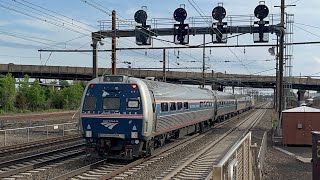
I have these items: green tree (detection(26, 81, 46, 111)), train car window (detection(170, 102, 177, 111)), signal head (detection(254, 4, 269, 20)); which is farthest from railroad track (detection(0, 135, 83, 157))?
green tree (detection(26, 81, 46, 111))

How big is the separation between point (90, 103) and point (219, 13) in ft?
43.4

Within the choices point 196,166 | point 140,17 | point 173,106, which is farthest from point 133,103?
point 140,17

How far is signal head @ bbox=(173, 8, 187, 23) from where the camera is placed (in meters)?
26.3

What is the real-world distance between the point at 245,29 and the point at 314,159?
A: 1778 centimetres

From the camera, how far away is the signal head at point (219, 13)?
26.2 metres

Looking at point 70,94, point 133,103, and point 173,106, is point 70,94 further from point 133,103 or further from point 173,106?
point 133,103

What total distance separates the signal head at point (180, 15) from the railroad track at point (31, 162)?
38.4ft

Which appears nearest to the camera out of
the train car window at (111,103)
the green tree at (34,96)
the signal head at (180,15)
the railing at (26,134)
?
the train car window at (111,103)

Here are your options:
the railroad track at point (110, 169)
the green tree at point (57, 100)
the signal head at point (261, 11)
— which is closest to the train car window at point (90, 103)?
the railroad track at point (110, 169)

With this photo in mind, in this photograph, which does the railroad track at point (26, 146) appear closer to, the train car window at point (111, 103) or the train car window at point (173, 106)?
the train car window at point (111, 103)

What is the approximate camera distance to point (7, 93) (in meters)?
61.1

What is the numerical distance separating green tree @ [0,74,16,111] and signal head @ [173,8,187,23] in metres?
40.6

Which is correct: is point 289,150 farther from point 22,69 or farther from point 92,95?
point 22,69

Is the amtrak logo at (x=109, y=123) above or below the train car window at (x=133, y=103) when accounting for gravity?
below
